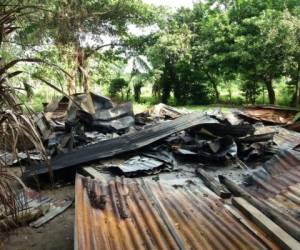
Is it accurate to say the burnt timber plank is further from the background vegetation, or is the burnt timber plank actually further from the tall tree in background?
the background vegetation

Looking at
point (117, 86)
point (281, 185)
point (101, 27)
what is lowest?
point (281, 185)

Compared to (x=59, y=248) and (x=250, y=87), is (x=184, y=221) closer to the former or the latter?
(x=59, y=248)

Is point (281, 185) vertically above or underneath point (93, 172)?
above

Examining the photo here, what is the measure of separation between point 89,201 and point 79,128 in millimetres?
5349

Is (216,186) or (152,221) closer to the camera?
(152,221)

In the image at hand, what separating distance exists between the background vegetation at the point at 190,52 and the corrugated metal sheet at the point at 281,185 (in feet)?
33.7

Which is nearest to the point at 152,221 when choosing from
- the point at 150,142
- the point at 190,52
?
the point at 150,142

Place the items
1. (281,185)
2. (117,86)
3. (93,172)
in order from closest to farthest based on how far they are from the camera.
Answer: (281,185) < (93,172) < (117,86)

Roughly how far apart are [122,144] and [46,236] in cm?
304

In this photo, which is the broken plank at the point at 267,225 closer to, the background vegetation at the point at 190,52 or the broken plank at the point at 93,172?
the broken plank at the point at 93,172

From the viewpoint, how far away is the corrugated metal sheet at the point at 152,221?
10.5ft

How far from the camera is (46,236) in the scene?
16.3 ft

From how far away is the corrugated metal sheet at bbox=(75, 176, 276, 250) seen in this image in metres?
3.19

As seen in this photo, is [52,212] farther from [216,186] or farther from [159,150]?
[159,150]
